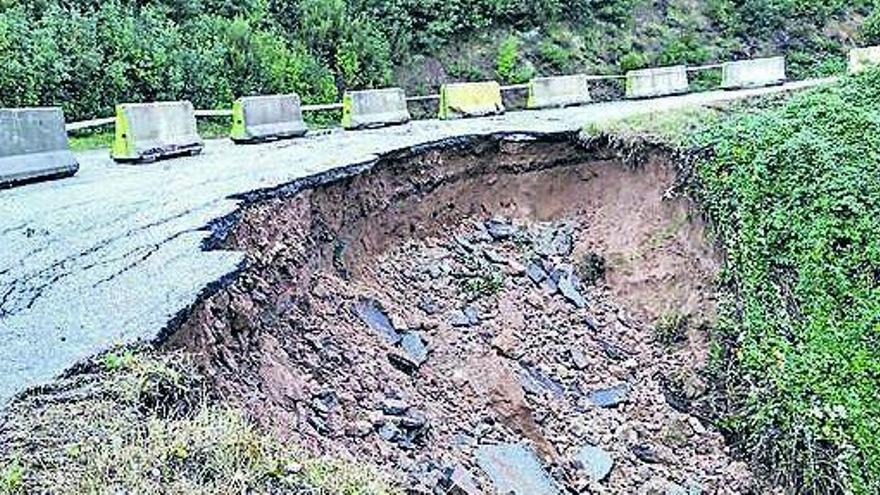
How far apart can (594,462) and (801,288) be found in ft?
8.05

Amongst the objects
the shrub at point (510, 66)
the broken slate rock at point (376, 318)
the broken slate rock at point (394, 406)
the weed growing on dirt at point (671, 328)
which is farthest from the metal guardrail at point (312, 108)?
the weed growing on dirt at point (671, 328)

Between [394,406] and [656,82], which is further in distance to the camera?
[656,82]

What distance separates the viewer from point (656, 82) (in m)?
20.6

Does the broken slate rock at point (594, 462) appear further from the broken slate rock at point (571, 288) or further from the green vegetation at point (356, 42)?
the green vegetation at point (356, 42)

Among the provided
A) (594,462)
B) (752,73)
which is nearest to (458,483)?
(594,462)

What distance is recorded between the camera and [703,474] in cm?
924

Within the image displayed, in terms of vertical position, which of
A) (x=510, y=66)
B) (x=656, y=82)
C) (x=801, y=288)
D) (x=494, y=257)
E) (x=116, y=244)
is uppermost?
(x=510, y=66)

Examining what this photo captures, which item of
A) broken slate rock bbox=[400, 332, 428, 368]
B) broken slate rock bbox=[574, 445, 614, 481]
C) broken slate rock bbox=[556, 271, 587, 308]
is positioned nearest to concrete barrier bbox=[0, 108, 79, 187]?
broken slate rock bbox=[400, 332, 428, 368]

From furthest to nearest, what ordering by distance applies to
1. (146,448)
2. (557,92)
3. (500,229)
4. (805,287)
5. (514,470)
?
(557,92), (500,229), (805,287), (514,470), (146,448)

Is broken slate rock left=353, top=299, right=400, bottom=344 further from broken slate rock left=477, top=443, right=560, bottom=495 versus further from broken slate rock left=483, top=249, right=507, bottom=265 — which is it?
broken slate rock left=483, top=249, right=507, bottom=265

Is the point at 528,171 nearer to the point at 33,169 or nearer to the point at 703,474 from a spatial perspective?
the point at 703,474

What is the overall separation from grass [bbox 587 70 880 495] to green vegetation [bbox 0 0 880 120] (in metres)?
8.25

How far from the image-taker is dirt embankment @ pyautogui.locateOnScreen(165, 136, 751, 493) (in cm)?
712

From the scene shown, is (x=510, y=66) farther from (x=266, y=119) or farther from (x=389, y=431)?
(x=389, y=431)
